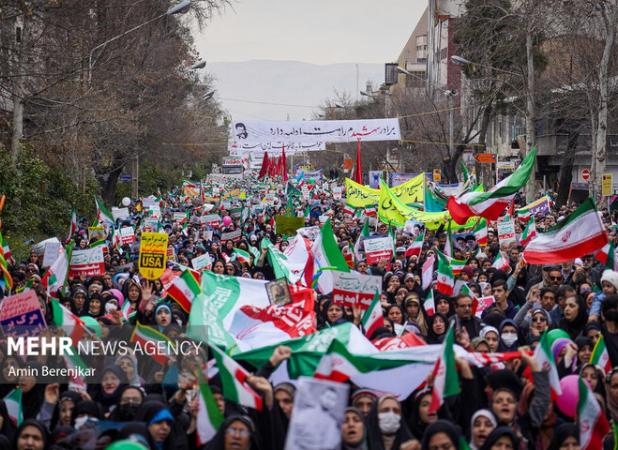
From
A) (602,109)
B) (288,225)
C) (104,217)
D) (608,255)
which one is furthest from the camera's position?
(602,109)

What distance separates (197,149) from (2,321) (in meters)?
56.0

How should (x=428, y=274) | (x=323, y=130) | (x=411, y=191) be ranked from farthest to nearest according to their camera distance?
(x=323, y=130) < (x=411, y=191) < (x=428, y=274)

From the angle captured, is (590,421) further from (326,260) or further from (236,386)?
(326,260)

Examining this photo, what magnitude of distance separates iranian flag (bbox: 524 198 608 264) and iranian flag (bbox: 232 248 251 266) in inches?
235

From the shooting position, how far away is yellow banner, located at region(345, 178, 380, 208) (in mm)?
27203

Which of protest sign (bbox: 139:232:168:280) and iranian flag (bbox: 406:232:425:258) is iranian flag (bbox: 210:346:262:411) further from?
iranian flag (bbox: 406:232:425:258)

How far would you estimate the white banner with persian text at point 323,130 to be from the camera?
140 ft

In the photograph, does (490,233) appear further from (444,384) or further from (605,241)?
(444,384)

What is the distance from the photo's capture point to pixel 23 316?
980cm

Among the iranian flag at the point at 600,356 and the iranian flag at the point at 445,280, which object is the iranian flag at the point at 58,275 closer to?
the iranian flag at the point at 445,280

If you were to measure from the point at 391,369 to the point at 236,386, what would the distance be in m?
0.99

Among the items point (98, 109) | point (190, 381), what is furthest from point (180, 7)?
point (190, 381)

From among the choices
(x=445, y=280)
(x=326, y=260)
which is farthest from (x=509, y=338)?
(x=326, y=260)

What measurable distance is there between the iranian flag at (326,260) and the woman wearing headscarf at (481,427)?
702cm
